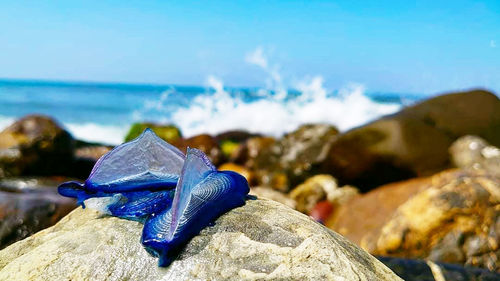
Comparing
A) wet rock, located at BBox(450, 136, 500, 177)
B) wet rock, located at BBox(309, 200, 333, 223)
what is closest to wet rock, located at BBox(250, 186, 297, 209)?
wet rock, located at BBox(309, 200, 333, 223)

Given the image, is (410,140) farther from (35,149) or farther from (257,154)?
(35,149)

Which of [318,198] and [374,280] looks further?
[318,198]

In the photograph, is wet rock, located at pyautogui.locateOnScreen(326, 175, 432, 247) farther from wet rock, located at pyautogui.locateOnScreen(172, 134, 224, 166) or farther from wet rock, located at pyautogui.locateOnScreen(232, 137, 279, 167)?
wet rock, located at pyautogui.locateOnScreen(172, 134, 224, 166)

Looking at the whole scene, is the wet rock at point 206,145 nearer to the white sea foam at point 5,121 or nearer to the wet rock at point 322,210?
the wet rock at point 322,210

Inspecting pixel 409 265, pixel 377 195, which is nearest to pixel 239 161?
pixel 377 195

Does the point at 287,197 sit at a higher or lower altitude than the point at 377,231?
lower

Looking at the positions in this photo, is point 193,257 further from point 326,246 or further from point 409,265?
point 409,265
